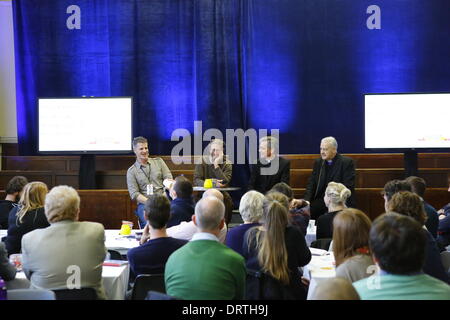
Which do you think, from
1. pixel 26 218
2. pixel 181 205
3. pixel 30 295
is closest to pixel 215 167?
pixel 181 205

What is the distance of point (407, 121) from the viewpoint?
732 cm

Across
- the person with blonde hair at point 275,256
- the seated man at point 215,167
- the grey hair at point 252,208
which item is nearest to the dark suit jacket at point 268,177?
the seated man at point 215,167

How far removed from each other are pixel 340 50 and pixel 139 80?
3.07m

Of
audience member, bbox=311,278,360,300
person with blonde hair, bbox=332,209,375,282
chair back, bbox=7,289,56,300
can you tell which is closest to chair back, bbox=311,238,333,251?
person with blonde hair, bbox=332,209,375,282

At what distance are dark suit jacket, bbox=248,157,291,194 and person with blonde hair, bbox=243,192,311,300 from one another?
126 inches

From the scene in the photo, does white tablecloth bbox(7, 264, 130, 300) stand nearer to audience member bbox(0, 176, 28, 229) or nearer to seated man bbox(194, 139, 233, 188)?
audience member bbox(0, 176, 28, 229)

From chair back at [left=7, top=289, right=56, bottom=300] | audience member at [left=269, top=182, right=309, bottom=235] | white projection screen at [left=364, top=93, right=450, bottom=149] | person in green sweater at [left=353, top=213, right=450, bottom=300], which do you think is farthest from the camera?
white projection screen at [left=364, top=93, right=450, bottom=149]

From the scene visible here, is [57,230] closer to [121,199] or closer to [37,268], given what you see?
[37,268]

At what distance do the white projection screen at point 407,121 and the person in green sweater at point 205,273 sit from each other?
4.81 meters

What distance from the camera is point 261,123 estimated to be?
8.84 m

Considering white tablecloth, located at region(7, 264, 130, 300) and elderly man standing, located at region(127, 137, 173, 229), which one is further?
elderly man standing, located at region(127, 137, 173, 229)

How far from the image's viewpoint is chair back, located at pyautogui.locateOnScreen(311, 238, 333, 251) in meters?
4.51

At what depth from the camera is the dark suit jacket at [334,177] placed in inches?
266

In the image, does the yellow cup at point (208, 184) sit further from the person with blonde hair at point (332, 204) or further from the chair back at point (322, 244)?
the chair back at point (322, 244)
